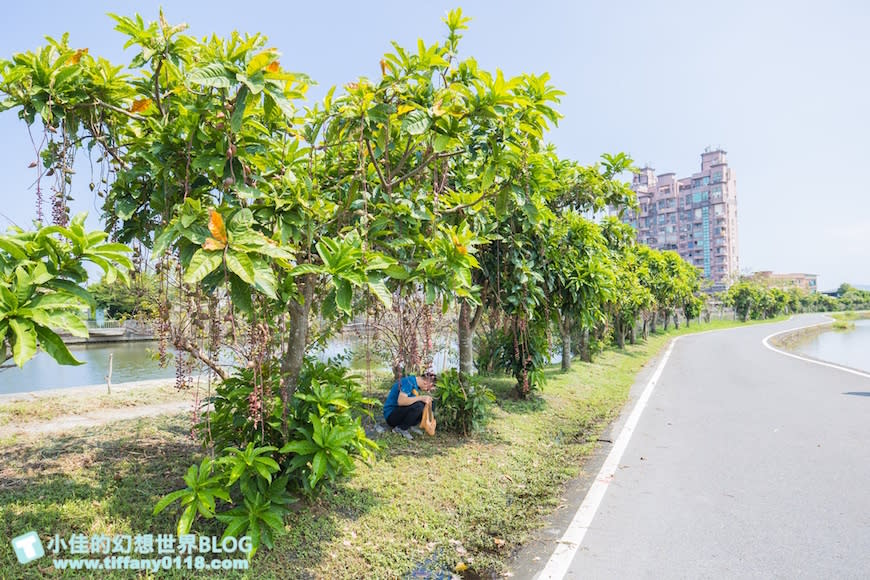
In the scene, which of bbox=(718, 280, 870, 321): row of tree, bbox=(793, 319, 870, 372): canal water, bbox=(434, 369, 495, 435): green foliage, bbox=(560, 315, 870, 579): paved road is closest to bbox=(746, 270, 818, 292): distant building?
bbox=(718, 280, 870, 321): row of tree

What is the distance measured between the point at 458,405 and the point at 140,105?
467 centimetres

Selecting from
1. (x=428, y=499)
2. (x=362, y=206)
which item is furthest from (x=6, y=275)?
(x=428, y=499)

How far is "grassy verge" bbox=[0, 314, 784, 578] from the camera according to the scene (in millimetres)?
3512

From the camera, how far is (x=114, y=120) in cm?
382

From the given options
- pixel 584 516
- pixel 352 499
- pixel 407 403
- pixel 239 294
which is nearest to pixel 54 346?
pixel 239 294

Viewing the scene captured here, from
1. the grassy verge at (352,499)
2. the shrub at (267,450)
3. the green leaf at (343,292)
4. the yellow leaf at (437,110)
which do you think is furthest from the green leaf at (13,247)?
the yellow leaf at (437,110)

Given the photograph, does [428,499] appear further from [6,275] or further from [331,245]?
[6,275]

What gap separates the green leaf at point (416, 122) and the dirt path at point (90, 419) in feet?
16.7

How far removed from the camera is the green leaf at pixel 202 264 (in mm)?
2600

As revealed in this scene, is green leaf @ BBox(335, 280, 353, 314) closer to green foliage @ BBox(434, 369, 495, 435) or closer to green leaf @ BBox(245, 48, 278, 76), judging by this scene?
green leaf @ BBox(245, 48, 278, 76)

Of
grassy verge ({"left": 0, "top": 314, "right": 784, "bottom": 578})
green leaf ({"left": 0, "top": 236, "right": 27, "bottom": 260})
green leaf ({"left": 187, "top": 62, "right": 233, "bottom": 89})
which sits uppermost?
green leaf ({"left": 187, "top": 62, "right": 233, "bottom": 89})

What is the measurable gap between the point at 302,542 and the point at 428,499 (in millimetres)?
1330

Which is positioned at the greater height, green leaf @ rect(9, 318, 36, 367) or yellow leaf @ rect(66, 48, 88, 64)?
yellow leaf @ rect(66, 48, 88, 64)

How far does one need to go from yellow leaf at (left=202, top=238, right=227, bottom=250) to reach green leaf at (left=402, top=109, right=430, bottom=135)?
1.52 m
